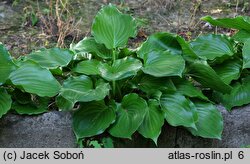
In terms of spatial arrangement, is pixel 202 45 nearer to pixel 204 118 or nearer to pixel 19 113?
pixel 204 118

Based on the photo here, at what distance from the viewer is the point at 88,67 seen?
3.23 meters

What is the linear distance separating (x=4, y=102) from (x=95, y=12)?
82.3 inches

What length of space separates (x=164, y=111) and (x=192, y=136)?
0.31 m

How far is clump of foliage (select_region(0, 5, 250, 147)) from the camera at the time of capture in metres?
3.05

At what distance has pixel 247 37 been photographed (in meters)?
3.54

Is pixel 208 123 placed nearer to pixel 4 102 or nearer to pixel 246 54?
pixel 246 54

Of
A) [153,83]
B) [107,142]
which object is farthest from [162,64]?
[107,142]

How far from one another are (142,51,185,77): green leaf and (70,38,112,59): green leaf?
328 millimetres

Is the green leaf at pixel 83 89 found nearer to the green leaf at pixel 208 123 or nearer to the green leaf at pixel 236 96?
the green leaf at pixel 208 123

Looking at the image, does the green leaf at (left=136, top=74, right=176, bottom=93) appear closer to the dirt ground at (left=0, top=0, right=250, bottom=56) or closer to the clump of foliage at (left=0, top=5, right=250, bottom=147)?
the clump of foliage at (left=0, top=5, right=250, bottom=147)

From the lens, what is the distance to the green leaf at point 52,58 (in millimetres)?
3236

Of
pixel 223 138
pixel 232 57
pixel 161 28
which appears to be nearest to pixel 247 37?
pixel 232 57

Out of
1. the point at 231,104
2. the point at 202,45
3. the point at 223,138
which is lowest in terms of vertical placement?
the point at 223,138

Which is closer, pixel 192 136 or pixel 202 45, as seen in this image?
pixel 192 136
